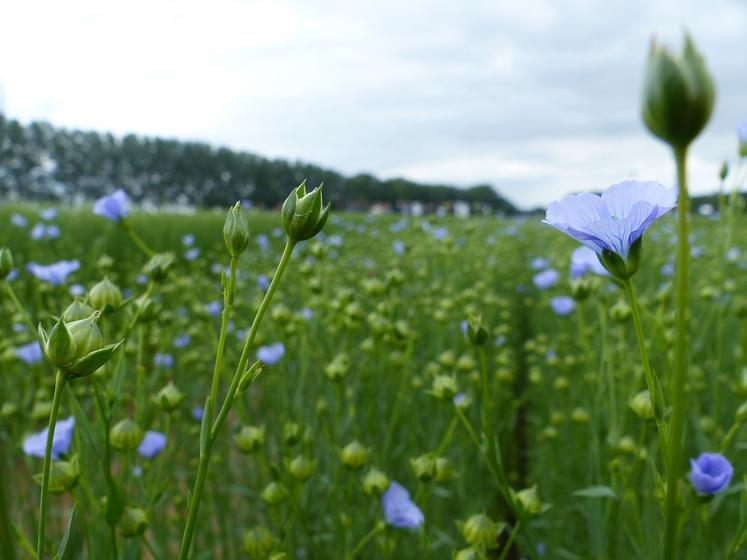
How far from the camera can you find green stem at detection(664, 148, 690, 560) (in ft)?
1.02

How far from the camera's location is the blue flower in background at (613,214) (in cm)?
44

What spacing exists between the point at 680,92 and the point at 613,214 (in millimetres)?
208

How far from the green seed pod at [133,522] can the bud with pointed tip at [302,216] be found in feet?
1.29

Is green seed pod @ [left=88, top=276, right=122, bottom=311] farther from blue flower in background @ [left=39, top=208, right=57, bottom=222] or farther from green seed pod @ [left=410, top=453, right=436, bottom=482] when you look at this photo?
blue flower in background @ [left=39, top=208, right=57, bottom=222]

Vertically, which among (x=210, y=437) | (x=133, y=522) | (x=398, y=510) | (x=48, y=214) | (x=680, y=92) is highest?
(x=680, y=92)

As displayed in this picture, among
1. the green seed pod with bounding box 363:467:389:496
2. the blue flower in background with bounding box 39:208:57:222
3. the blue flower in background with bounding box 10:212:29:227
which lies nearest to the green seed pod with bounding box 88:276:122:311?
the green seed pod with bounding box 363:467:389:496

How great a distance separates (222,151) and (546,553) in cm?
3543

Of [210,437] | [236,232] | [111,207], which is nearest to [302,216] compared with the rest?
[236,232]

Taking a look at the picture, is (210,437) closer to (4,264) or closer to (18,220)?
(4,264)

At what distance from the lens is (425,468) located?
886mm

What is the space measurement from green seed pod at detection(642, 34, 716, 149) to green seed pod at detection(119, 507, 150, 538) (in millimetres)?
628

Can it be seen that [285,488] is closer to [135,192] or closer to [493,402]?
[493,402]

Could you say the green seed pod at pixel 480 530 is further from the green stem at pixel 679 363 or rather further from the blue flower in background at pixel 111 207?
the blue flower in background at pixel 111 207

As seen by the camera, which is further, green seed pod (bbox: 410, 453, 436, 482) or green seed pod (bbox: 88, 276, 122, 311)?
green seed pod (bbox: 410, 453, 436, 482)
